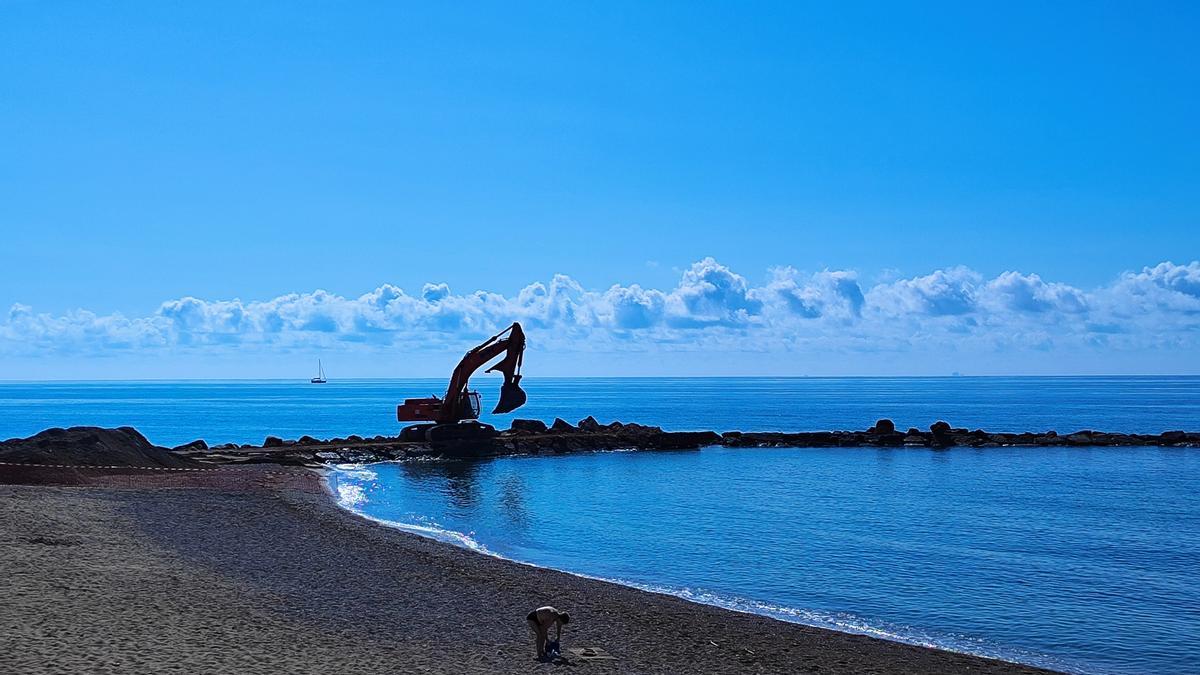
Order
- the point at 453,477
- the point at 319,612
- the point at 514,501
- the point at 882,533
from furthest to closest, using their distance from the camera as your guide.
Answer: the point at 453,477 → the point at 514,501 → the point at 882,533 → the point at 319,612

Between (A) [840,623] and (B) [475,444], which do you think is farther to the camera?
(B) [475,444]

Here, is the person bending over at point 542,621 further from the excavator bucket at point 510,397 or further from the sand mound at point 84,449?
the excavator bucket at point 510,397

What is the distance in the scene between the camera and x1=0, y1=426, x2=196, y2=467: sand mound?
35562 millimetres

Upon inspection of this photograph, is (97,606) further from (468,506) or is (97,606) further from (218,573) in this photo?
(468,506)

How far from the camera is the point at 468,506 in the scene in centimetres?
3481

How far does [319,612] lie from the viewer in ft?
50.4

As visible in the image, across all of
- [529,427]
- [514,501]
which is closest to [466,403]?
[529,427]

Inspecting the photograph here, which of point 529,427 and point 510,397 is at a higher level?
point 510,397

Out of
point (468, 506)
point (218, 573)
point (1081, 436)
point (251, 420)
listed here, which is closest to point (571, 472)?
point (468, 506)

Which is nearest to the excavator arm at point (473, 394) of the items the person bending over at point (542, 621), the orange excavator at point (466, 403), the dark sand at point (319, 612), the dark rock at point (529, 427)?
the orange excavator at point (466, 403)

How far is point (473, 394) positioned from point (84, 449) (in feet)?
74.2

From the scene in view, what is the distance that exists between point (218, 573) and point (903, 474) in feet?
125

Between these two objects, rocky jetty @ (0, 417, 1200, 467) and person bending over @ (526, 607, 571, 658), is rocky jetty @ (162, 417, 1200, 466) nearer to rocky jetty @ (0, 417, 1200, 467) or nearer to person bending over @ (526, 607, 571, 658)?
rocky jetty @ (0, 417, 1200, 467)

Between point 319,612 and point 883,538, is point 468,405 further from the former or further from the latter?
point 319,612
